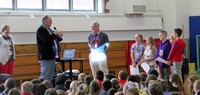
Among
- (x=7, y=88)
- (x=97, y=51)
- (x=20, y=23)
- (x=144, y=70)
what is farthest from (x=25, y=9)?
(x=7, y=88)

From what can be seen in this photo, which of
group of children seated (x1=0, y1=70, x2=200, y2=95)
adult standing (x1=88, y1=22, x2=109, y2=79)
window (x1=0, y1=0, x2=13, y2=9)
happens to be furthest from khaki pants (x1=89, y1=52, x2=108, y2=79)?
window (x1=0, y1=0, x2=13, y2=9)

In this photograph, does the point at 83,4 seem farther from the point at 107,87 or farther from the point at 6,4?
the point at 107,87

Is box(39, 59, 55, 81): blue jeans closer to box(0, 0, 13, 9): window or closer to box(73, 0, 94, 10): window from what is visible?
box(0, 0, 13, 9): window

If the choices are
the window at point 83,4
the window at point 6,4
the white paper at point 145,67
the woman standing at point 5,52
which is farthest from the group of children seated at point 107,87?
the window at point 83,4

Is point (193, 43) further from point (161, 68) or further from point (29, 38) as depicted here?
point (29, 38)

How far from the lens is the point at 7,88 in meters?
4.66

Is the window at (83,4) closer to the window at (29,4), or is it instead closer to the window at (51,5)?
the window at (51,5)

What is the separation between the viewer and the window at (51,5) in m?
8.95

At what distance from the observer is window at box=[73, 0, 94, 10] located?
9961mm

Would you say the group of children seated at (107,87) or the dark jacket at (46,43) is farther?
the dark jacket at (46,43)

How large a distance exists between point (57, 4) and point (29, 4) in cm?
81

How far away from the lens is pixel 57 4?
966 cm

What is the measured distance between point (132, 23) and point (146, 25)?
51cm

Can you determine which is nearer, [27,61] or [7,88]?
[7,88]
